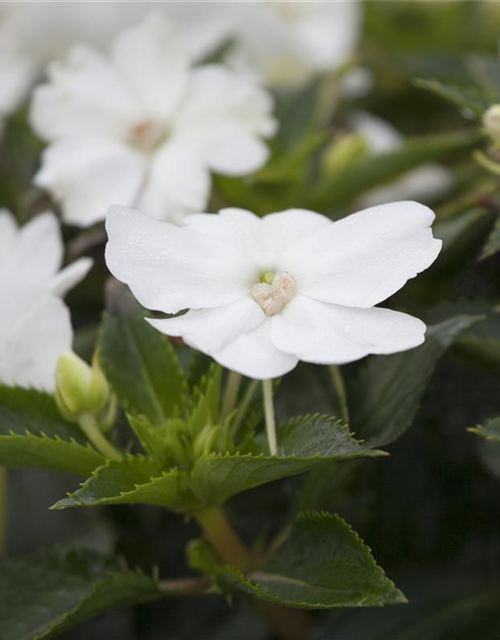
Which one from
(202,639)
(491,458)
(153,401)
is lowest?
(202,639)

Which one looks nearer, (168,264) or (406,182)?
(168,264)

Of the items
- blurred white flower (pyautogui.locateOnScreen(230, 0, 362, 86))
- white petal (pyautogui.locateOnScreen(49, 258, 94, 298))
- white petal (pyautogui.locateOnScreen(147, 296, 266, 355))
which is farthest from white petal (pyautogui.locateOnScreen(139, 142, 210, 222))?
blurred white flower (pyautogui.locateOnScreen(230, 0, 362, 86))

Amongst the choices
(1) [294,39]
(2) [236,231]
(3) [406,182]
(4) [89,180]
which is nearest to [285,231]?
(2) [236,231]

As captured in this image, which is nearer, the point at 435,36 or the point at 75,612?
the point at 75,612

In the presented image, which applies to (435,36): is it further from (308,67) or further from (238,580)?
(238,580)

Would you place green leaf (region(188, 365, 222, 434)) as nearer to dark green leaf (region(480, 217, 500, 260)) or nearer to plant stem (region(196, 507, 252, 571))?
plant stem (region(196, 507, 252, 571))

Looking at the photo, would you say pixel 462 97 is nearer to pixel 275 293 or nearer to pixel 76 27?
pixel 275 293

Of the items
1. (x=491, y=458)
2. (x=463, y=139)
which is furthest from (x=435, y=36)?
(x=491, y=458)
